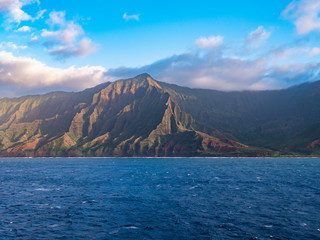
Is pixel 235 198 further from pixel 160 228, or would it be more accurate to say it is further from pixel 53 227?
pixel 53 227

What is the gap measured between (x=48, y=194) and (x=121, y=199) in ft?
94.4

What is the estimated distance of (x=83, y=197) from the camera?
3504 inches

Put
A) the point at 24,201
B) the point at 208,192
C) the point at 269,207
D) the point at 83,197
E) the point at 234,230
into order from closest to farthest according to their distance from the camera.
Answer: the point at 234,230
the point at 269,207
the point at 24,201
the point at 83,197
the point at 208,192

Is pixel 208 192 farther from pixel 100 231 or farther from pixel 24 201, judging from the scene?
pixel 24 201

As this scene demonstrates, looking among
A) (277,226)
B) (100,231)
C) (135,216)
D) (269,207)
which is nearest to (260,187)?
(269,207)

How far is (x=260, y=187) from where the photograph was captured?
355 ft

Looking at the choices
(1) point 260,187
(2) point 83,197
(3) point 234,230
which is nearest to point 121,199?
(2) point 83,197

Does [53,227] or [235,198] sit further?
[235,198]

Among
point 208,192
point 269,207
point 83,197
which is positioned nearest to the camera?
point 269,207

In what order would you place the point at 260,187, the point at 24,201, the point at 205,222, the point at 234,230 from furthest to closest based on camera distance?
the point at 260,187
the point at 24,201
the point at 205,222
the point at 234,230

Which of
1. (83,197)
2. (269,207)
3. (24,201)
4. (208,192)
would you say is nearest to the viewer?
(269,207)

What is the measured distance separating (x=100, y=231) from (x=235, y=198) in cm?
4825

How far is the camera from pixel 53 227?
5675 centimetres

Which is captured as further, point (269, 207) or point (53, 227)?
point (269, 207)
